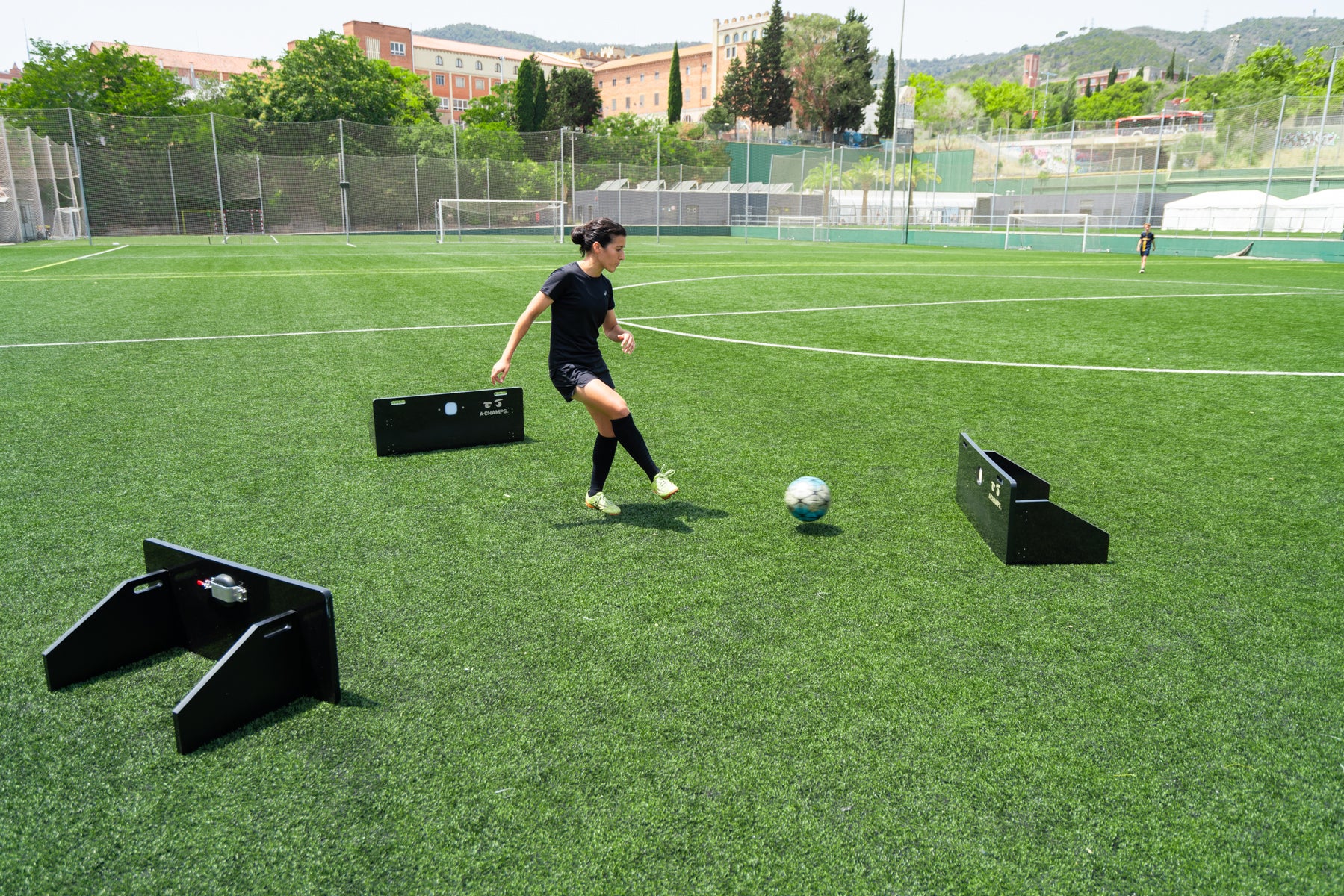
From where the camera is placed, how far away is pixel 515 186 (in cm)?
4688

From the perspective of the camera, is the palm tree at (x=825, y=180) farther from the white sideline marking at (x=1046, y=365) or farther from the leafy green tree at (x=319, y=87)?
the white sideline marking at (x=1046, y=365)

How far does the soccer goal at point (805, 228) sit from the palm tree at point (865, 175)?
117 inches

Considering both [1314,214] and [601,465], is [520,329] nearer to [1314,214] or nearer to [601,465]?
[601,465]

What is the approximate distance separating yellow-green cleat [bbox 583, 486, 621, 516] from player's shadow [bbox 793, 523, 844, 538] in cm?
78

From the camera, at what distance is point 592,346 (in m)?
5.50

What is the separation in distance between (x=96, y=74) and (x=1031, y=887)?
7572 centimetres

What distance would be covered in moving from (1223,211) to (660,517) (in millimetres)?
39390

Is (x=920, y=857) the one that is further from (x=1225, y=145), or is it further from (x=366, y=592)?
(x=1225, y=145)

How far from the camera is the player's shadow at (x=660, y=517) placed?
5.05m

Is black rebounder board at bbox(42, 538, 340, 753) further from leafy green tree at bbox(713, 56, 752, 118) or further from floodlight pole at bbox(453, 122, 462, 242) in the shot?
leafy green tree at bbox(713, 56, 752, 118)

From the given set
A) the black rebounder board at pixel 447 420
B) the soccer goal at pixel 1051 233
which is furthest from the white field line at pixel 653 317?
the soccer goal at pixel 1051 233

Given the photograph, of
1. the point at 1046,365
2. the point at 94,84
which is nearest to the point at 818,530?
the point at 1046,365

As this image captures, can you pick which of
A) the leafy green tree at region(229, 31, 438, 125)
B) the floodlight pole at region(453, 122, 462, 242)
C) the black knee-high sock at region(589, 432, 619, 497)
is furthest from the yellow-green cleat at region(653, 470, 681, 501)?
the leafy green tree at region(229, 31, 438, 125)

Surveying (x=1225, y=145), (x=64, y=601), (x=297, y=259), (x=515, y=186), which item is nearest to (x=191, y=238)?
(x=515, y=186)
